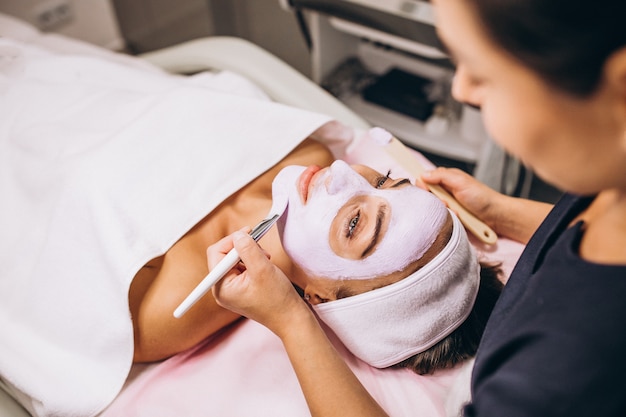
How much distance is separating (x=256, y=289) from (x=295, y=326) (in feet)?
0.27

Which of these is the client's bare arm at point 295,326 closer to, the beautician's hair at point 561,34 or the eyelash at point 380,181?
the eyelash at point 380,181

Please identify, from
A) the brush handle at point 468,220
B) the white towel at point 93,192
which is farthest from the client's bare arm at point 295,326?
the brush handle at point 468,220

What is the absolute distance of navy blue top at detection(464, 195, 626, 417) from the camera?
475 mm

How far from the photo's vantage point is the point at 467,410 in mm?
604

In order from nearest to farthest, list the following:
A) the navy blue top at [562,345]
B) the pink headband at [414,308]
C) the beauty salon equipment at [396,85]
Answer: the navy blue top at [562,345] → the pink headband at [414,308] → the beauty salon equipment at [396,85]

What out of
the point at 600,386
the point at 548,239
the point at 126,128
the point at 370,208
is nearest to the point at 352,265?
the point at 370,208

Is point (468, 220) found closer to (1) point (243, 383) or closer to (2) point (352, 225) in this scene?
(2) point (352, 225)

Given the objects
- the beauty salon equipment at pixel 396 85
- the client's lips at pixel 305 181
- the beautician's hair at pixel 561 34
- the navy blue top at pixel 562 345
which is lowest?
the beauty salon equipment at pixel 396 85

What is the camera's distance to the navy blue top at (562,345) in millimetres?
475

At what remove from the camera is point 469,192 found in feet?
3.31

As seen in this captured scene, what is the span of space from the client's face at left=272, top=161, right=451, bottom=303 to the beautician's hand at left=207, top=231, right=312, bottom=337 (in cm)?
11

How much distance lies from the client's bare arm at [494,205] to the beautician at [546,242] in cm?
35

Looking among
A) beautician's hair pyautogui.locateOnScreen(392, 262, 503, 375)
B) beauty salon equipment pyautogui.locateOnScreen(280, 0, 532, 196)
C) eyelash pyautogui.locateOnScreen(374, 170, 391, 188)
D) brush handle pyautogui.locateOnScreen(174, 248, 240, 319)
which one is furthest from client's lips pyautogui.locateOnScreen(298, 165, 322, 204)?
beauty salon equipment pyautogui.locateOnScreen(280, 0, 532, 196)

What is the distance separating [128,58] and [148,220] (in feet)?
2.23
